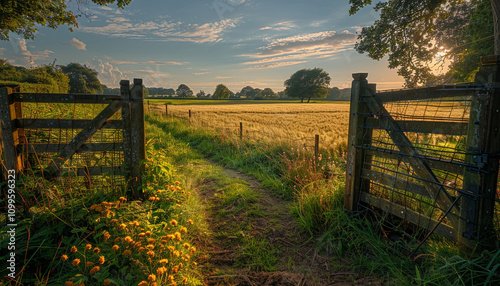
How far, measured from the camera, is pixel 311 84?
8888 centimetres

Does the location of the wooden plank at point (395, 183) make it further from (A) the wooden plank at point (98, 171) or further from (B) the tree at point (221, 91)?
(B) the tree at point (221, 91)

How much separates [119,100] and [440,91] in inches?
167

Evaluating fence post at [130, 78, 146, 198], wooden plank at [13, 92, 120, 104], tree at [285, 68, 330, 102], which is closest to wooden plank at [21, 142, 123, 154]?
fence post at [130, 78, 146, 198]

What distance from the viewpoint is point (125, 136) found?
3.76 metres

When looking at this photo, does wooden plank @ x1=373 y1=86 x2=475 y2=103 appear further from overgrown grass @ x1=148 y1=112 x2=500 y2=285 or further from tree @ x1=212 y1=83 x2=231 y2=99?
tree @ x1=212 y1=83 x2=231 y2=99

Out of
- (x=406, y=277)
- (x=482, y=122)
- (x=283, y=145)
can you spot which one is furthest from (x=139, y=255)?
(x=283, y=145)

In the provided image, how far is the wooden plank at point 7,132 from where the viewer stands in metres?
3.42

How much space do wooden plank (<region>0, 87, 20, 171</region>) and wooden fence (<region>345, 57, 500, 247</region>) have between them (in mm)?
4938

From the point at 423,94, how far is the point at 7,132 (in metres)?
5.54

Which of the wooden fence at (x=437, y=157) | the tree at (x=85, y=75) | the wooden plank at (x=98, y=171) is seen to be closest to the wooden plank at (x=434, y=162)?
the wooden fence at (x=437, y=157)

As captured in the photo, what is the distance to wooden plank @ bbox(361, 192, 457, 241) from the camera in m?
2.51

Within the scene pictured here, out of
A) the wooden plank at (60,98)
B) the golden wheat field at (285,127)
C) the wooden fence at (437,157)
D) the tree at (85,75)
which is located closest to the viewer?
the wooden fence at (437,157)

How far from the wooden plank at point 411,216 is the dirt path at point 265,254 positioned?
33.8 inches

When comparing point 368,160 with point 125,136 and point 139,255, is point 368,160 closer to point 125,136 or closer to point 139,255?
point 139,255
